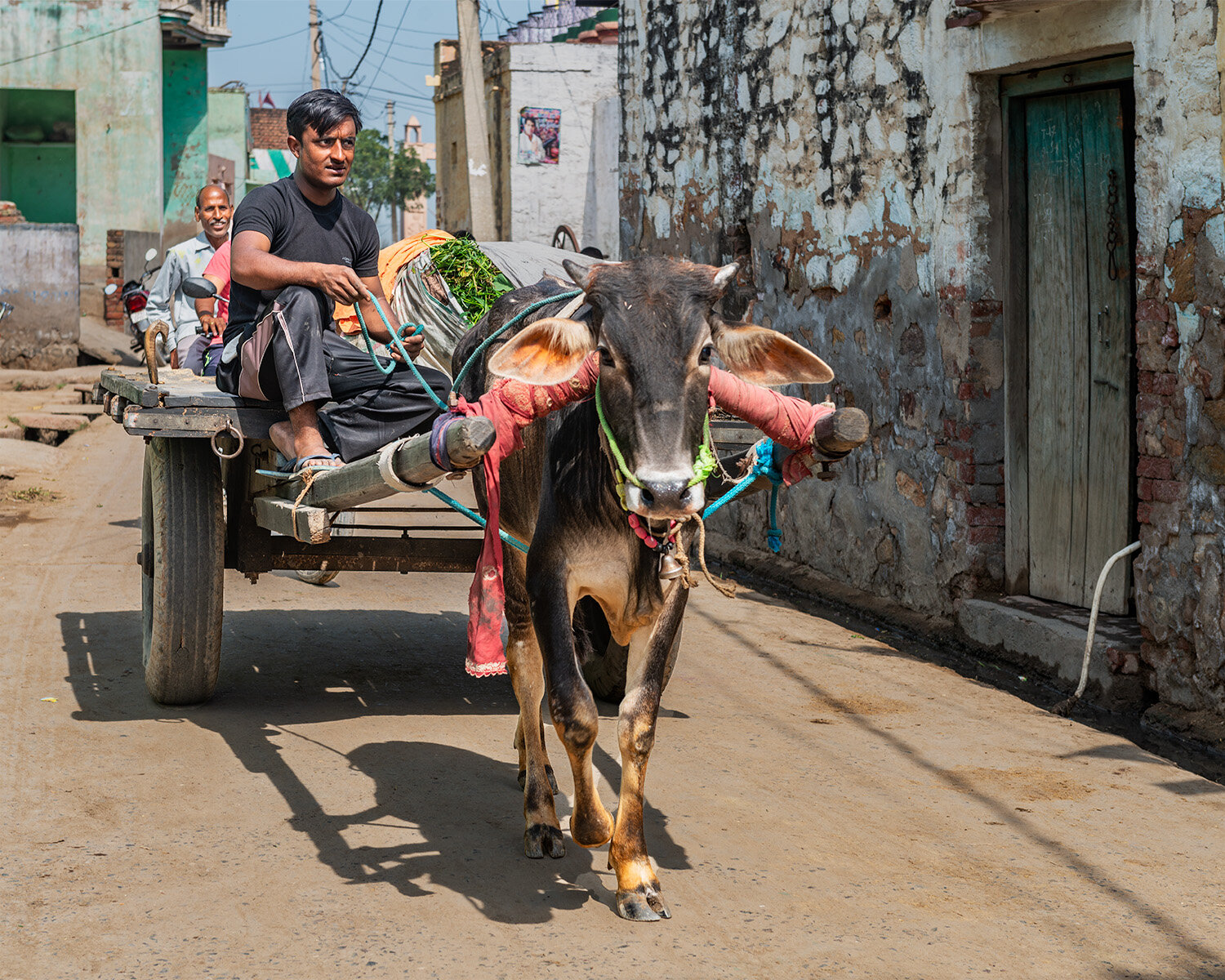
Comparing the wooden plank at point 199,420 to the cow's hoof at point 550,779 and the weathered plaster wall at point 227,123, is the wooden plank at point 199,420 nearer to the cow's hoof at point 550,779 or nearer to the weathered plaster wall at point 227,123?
the cow's hoof at point 550,779

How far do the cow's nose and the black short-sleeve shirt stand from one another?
2244mm

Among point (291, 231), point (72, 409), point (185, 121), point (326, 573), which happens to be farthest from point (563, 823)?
point (185, 121)

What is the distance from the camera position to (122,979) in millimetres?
2979

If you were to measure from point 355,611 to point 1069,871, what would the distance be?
4.19 metres

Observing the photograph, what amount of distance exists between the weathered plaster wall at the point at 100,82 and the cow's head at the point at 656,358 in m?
23.0

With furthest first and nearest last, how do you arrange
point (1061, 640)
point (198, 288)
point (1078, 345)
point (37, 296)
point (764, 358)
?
point (37, 296) < point (1078, 345) < point (1061, 640) < point (198, 288) < point (764, 358)

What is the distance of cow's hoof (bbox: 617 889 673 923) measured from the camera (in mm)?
3367

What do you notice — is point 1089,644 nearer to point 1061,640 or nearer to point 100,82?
point 1061,640

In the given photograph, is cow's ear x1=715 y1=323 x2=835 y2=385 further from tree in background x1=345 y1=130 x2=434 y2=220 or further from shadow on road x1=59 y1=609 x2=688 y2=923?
tree in background x1=345 y1=130 x2=434 y2=220

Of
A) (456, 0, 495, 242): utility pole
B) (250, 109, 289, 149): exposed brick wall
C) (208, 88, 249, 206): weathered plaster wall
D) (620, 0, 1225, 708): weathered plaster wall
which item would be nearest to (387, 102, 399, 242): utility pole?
(250, 109, 289, 149): exposed brick wall

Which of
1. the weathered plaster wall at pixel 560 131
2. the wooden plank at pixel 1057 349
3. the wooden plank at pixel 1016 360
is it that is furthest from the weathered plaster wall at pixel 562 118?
the wooden plank at pixel 1057 349

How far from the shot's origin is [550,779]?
13.3 ft

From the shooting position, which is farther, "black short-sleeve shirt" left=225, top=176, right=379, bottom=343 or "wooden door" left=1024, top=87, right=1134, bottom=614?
"wooden door" left=1024, top=87, right=1134, bottom=614

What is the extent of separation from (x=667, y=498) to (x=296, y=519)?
1.55 meters
